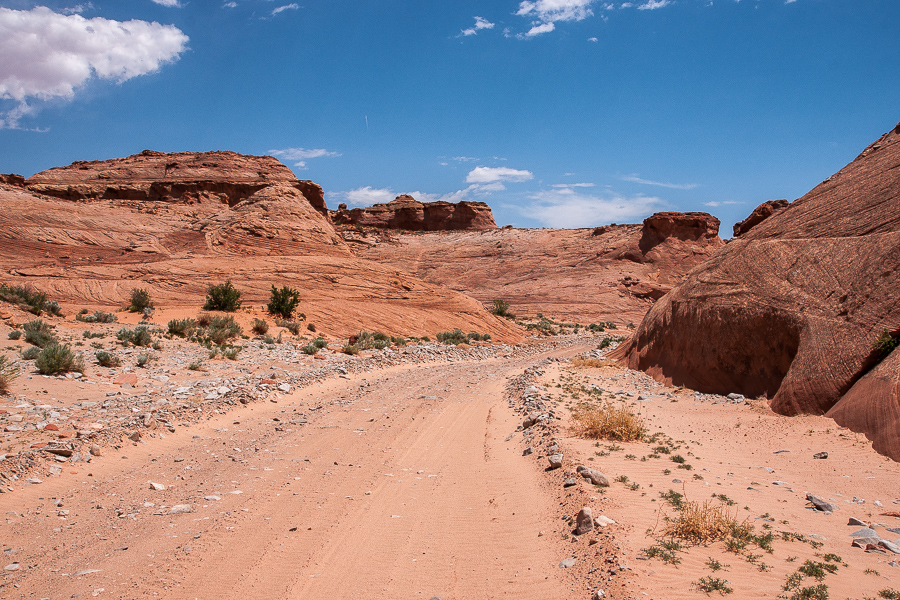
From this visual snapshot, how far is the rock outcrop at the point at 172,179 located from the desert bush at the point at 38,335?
97.8 feet

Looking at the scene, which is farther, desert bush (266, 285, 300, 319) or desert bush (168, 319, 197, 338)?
desert bush (266, 285, 300, 319)

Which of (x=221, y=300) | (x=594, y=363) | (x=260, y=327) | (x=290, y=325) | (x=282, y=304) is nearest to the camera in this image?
(x=594, y=363)

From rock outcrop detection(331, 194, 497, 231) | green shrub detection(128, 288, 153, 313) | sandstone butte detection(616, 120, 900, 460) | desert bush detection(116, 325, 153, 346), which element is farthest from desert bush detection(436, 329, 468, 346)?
rock outcrop detection(331, 194, 497, 231)

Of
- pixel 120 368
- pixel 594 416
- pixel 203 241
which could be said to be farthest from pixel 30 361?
pixel 203 241

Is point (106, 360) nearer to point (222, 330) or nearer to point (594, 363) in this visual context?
point (222, 330)

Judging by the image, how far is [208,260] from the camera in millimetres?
28828

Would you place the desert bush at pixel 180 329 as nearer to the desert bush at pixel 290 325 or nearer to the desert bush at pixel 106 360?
the desert bush at pixel 290 325

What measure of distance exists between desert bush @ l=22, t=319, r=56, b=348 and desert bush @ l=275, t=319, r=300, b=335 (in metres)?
8.46

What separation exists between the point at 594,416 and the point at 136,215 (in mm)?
34703

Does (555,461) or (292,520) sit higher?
(555,461)

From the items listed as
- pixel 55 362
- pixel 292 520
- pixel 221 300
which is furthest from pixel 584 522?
pixel 221 300

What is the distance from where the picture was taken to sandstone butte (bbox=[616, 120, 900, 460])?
7457mm

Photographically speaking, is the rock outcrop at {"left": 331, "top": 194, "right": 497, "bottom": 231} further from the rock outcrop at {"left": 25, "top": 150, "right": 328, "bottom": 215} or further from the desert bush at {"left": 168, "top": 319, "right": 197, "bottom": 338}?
the desert bush at {"left": 168, "top": 319, "right": 197, "bottom": 338}

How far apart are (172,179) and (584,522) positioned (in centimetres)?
4674
